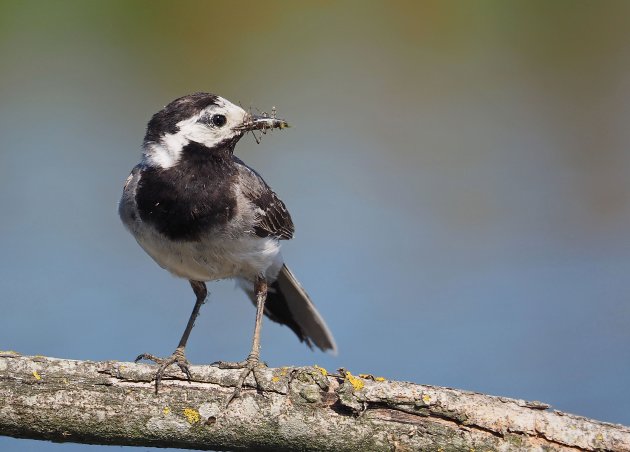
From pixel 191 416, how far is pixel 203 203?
1.45m

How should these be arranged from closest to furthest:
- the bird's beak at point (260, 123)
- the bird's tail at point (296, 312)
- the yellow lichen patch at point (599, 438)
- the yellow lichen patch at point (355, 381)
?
the yellow lichen patch at point (599, 438) → the yellow lichen patch at point (355, 381) → the bird's beak at point (260, 123) → the bird's tail at point (296, 312)

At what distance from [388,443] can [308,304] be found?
7.59 ft

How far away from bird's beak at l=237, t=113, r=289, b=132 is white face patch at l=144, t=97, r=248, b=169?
10cm

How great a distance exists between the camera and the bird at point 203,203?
460cm

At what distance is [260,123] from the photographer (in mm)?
5008

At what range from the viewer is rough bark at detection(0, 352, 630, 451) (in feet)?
11.1

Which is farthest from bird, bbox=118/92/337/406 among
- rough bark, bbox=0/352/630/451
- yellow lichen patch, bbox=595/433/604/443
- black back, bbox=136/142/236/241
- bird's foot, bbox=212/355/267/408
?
yellow lichen patch, bbox=595/433/604/443

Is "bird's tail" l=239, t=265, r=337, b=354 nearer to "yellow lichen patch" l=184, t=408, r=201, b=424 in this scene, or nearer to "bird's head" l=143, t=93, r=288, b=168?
"bird's head" l=143, t=93, r=288, b=168

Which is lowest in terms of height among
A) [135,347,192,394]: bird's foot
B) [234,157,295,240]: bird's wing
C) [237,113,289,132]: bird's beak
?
[135,347,192,394]: bird's foot

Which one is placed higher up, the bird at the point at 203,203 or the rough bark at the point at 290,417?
the bird at the point at 203,203

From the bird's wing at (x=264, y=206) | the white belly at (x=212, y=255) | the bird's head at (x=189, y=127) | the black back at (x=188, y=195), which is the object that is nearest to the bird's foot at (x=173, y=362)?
the white belly at (x=212, y=255)

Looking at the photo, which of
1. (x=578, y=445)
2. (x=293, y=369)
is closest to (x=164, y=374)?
(x=293, y=369)

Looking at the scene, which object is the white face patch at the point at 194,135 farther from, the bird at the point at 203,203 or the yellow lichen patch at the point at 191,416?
the yellow lichen patch at the point at 191,416

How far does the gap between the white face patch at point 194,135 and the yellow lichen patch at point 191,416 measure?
174 cm
